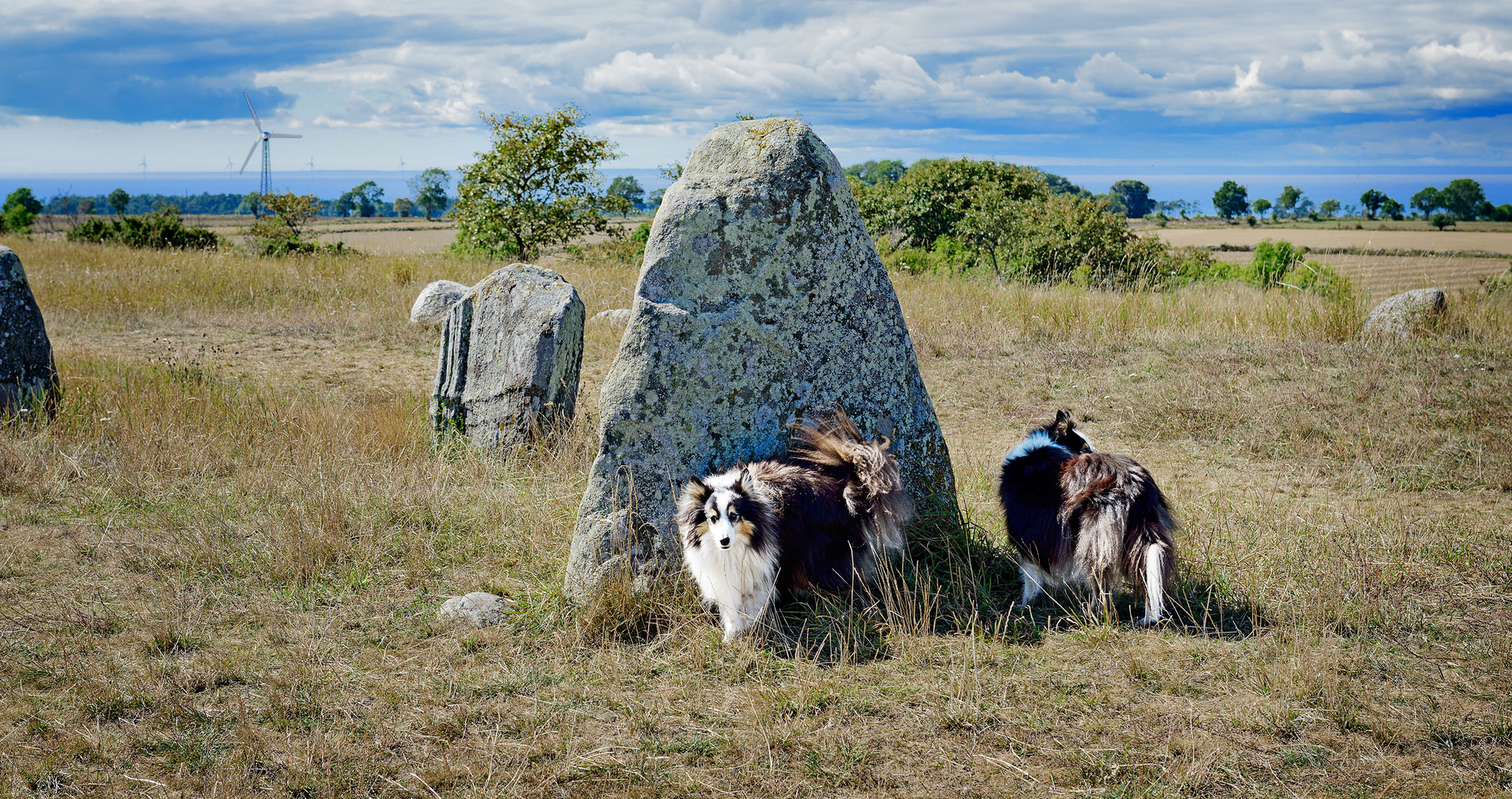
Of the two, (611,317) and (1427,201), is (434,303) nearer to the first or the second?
(611,317)

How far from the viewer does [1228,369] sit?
32.1 ft

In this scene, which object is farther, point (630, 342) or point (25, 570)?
point (25, 570)

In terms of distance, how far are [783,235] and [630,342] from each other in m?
1.01

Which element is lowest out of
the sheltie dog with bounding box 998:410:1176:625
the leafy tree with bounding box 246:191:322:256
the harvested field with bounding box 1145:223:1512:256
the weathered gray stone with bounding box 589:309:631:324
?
the sheltie dog with bounding box 998:410:1176:625

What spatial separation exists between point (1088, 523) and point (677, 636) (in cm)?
206

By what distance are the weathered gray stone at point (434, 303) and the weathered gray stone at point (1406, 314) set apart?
40.9 feet


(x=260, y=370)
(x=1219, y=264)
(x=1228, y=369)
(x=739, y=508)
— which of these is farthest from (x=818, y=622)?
(x=1219, y=264)

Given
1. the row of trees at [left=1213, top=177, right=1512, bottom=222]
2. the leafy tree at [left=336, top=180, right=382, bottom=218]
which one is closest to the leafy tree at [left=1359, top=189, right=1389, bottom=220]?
the row of trees at [left=1213, top=177, right=1512, bottom=222]

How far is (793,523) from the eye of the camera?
4.21 meters

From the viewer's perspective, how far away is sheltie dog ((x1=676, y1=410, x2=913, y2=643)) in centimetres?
405

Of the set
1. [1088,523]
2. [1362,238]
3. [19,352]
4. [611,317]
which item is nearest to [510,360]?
[19,352]

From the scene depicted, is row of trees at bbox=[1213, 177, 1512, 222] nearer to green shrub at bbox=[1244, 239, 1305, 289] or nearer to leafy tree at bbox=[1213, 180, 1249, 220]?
leafy tree at bbox=[1213, 180, 1249, 220]

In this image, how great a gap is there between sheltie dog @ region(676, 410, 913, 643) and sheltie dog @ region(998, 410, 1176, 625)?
624 mm

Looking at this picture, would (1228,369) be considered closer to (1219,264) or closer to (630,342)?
(630,342)
